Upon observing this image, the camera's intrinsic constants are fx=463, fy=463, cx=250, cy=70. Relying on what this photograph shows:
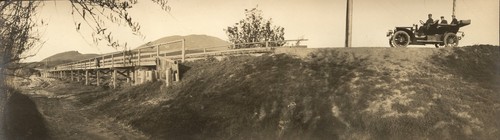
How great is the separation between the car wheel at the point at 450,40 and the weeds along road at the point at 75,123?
10.3 m

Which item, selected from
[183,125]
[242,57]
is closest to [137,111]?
[183,125]

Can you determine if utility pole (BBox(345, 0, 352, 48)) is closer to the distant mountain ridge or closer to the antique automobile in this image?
the antique automobile

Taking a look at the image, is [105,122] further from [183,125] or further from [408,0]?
[408,0]

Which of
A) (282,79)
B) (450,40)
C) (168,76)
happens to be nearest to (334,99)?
(282,79)

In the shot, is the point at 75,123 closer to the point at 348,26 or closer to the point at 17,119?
the point at 17,119

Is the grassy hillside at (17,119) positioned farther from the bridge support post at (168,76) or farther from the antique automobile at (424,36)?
the antique automobile at (424,36)

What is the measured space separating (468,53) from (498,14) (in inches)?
217

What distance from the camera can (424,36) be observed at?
612 inches

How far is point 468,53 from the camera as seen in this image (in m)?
14.2

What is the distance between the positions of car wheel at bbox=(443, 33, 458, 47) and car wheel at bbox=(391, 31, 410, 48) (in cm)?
119

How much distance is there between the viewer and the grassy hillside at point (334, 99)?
10125 mm

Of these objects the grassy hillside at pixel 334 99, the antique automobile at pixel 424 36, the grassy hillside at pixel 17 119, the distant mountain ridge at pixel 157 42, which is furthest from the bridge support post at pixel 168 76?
the antique automobile at pixel 424 36

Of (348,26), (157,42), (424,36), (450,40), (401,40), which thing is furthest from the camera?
(424,36)

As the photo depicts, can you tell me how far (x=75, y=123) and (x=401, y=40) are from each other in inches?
413
